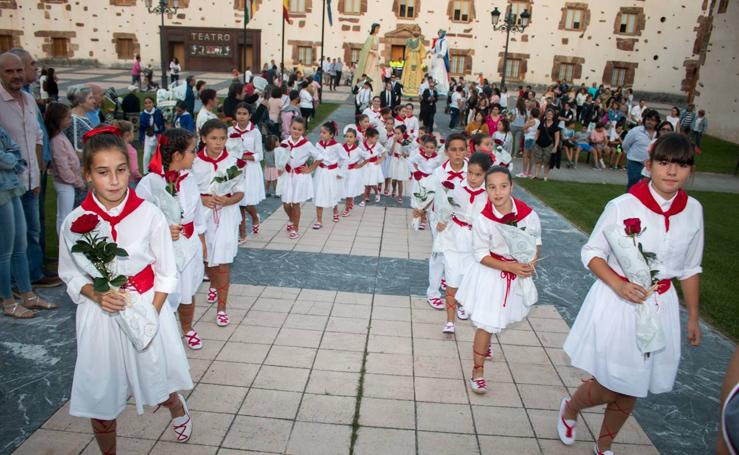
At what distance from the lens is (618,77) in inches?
1486

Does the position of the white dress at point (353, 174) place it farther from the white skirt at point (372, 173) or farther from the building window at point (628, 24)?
the building window at point (628, 24)

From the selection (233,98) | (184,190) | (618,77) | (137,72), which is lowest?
(184,190)

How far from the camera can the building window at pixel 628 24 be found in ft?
119

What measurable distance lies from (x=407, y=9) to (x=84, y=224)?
37714 mm

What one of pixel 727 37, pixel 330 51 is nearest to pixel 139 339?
pixel 727 37

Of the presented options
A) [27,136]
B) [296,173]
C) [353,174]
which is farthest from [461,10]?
[27,136]

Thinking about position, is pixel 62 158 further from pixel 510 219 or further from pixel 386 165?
pixel 386 165

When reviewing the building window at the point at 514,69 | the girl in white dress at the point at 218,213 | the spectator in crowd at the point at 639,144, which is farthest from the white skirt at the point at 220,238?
the building window at the point at 514,69

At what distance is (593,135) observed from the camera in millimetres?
17047

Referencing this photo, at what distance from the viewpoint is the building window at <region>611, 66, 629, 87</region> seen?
37.5 m

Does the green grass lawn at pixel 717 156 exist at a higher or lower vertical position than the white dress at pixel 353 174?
lower

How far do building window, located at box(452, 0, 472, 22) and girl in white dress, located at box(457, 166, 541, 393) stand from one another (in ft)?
119

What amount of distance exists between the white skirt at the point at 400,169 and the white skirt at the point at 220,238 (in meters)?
6.19

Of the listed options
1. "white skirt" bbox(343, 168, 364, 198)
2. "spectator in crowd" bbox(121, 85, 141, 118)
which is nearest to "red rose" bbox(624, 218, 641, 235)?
"white skirt" bbox(343, 168, 364, 198)
